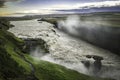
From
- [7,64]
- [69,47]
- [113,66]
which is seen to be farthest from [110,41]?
[7,64]

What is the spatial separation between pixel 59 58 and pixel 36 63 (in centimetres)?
2960

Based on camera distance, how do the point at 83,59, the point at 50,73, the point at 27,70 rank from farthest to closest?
the point at 83,59 < the point at 50,73 < the point at 27,70

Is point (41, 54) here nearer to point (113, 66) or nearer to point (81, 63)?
point (81, 63)

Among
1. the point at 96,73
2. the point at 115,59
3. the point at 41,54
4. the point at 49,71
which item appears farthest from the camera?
the point at 115,59

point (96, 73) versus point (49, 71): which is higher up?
point (49, 71)

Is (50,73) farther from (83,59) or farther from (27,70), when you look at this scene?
(83,59)

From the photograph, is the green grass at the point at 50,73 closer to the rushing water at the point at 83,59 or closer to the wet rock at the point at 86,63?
the rushing water at the point at 83,59

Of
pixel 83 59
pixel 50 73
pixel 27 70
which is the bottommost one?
pixel 83 59

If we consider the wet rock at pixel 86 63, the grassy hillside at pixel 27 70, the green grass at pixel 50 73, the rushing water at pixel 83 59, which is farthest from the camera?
the wet rock at pixel 86 63

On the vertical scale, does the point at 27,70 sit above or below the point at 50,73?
above

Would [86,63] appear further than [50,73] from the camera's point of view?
Yes

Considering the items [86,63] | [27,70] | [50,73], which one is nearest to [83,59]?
[86,63]

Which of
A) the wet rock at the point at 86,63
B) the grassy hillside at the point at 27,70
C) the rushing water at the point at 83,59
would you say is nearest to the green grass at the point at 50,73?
the grassy hillside at the point at 27,70

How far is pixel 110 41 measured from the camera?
301 ft
